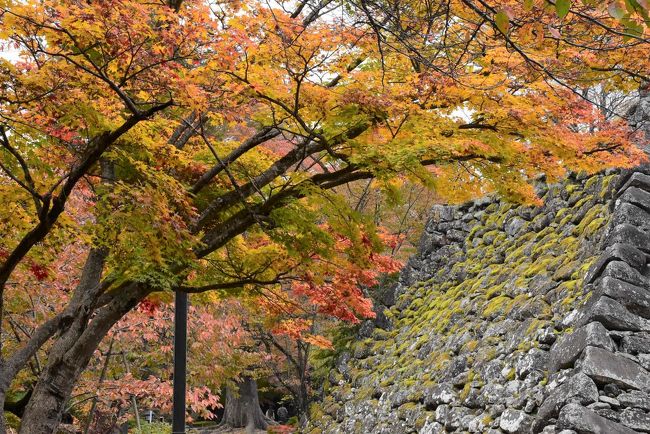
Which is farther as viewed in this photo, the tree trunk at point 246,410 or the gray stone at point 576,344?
the tree trunk at point 246,410

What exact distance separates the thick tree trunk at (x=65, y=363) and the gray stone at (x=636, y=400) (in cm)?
509

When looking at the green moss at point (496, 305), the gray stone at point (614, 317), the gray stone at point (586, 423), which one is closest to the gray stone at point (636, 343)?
the gray stone at point (614, 317)

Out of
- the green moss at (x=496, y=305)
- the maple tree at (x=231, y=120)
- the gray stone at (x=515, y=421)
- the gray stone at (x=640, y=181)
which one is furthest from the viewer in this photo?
the green moss at (x=496, y=305)

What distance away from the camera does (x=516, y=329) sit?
921 cm

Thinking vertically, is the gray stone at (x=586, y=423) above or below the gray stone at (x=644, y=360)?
below

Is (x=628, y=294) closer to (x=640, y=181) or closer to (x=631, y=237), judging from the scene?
(x=631, y=237)

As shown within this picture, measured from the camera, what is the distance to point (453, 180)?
763 centimetres

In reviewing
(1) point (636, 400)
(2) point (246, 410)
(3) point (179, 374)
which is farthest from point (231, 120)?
(2) point (246, 410)

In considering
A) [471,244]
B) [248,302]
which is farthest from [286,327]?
[471,244]

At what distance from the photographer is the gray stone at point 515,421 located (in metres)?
7.40

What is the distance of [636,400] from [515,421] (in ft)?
5.21

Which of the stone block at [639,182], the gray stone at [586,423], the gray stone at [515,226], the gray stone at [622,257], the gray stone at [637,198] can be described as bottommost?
the gray stone at [586,423]

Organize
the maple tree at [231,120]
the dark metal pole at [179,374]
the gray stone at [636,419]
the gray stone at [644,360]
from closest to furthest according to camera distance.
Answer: the maple tree at [231,120] < the gray stone at [636,419] < the gray stone at [644,360] < the dark metal pole at [179,374]

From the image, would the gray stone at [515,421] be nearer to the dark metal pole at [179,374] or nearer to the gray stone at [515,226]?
the dark metal pole at [179,374]
